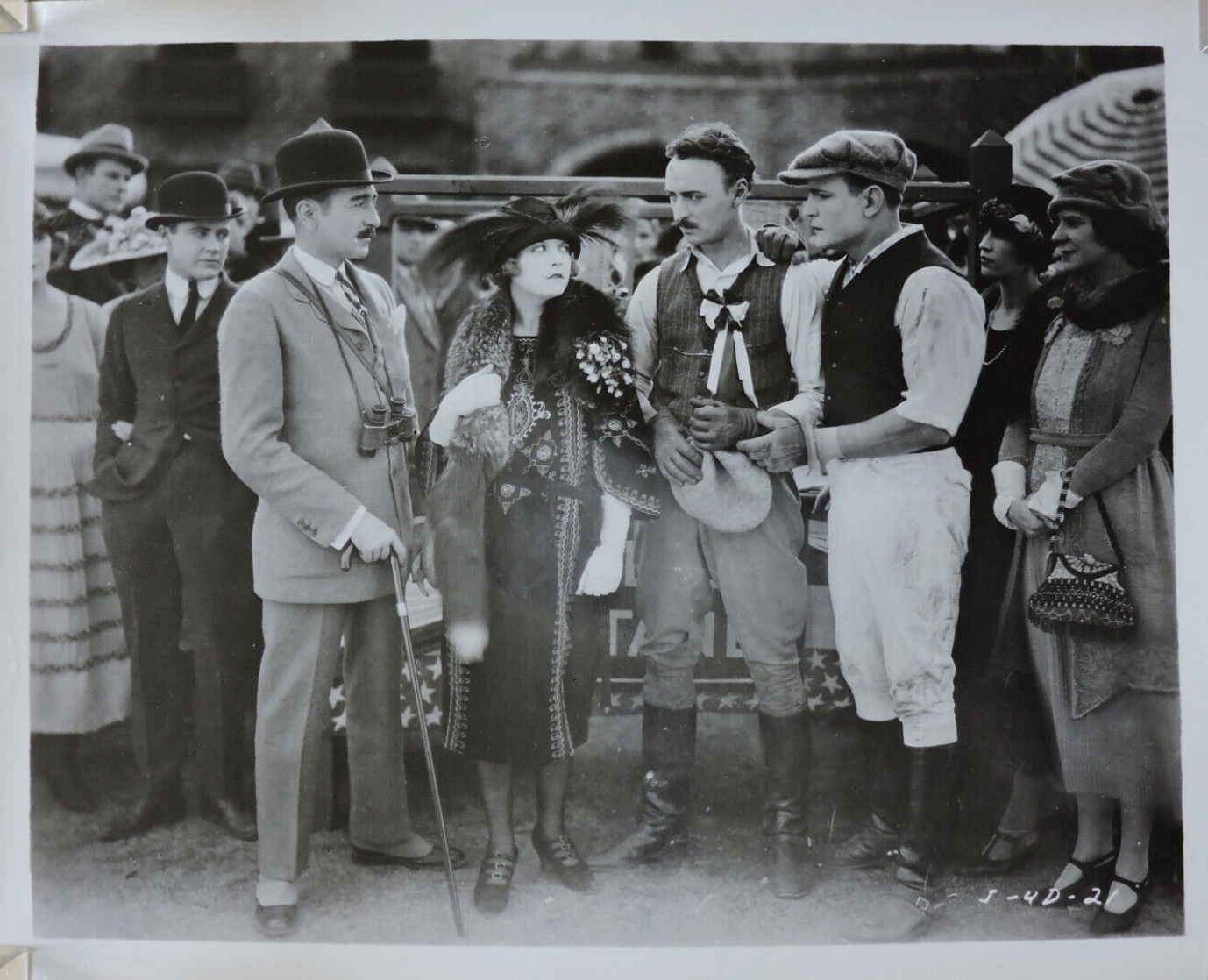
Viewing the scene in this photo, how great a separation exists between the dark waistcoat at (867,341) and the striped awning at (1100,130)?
1.21 feet

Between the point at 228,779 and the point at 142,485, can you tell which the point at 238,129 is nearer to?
the point at 142,485

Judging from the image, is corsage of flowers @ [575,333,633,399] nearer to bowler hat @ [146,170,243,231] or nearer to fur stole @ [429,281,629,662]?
fur stole @ [429,281,629,662]

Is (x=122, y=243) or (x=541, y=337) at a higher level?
(x=122, y=243)

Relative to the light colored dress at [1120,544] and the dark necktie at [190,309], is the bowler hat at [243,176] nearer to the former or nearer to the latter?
the dark necktie at [190,309]

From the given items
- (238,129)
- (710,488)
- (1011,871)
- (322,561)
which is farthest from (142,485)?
(1011,871)

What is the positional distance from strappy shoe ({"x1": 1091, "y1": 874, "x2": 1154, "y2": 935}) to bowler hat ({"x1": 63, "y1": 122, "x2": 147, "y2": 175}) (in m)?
2.81

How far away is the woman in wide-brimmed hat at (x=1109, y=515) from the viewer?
91.0 inches

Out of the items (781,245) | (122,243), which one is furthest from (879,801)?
(122,243)

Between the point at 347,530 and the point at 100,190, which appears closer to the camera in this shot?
the point at 347,530

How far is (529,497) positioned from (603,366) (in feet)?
1.12

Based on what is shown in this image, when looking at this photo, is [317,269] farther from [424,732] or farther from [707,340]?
[424,732]

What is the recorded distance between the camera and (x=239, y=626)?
2293 millimetres

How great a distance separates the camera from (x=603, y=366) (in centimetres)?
228

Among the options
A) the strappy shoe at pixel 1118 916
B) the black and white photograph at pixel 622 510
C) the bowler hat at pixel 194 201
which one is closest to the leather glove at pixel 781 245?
the black and white photograph at pixel 622 510
